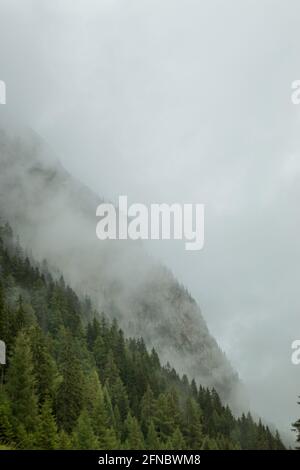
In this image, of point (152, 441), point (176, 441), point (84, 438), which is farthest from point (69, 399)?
point (176, 441)

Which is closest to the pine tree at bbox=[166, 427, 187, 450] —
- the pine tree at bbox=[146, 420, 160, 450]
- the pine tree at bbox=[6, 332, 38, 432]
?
the pine tree at bbox=[146, 420, 160, 450]

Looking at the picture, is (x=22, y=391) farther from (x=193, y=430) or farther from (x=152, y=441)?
(x=193, y=430)

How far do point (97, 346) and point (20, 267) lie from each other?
116ft

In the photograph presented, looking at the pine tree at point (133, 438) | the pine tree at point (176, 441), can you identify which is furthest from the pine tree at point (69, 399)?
the pine tree at point (176, 441)

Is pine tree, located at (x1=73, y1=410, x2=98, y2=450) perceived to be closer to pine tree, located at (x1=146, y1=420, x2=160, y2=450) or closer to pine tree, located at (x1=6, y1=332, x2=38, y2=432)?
pine tree, located at (x1=6, y1=332, x2=38, y2=432)

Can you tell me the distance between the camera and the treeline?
5638cm

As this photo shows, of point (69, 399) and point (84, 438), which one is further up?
point (69, 399)

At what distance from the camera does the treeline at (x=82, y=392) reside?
5638 centimetres

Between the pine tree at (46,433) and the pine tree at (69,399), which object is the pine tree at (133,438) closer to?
the pine tree at (69,399)

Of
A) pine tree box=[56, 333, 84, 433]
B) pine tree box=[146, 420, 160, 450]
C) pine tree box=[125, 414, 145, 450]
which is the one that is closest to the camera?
pine tree box=[56, 333, 84, 433]

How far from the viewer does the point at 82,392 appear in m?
71.4
